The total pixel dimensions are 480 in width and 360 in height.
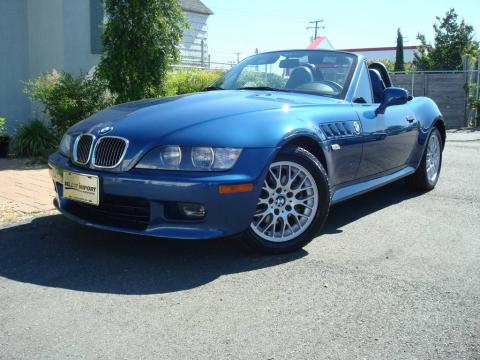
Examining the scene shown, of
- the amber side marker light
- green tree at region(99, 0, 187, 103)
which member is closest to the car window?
the amber side marker light

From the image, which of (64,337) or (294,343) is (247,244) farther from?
(64,337)

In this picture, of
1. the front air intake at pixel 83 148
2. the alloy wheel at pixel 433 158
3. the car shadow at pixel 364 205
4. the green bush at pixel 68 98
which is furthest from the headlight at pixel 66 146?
the green bush at pixel 68 98

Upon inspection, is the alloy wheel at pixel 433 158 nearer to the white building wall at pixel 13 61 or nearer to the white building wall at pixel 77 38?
the white building wall at pixel 77 38

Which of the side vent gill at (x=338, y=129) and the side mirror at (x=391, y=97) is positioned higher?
the side mirror at (x=391, y=97)

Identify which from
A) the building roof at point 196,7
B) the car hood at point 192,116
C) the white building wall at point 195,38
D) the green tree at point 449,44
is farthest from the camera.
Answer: the green tree at point 449,44

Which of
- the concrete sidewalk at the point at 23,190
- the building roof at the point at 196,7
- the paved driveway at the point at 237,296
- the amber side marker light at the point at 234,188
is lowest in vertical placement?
the paved driveway at the point at 237,296

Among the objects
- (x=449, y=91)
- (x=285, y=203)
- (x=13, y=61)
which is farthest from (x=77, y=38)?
(x=449, y=91)

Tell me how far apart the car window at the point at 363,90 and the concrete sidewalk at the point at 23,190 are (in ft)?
9.66

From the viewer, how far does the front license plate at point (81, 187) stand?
3.53 metres

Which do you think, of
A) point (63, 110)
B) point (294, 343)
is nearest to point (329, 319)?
point (294, 343)

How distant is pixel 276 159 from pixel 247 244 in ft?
1.99

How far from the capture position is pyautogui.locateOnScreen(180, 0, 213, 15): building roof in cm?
2221

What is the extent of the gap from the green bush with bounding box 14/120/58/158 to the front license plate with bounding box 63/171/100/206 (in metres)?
4.85

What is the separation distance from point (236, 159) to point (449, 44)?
28.5 meters
